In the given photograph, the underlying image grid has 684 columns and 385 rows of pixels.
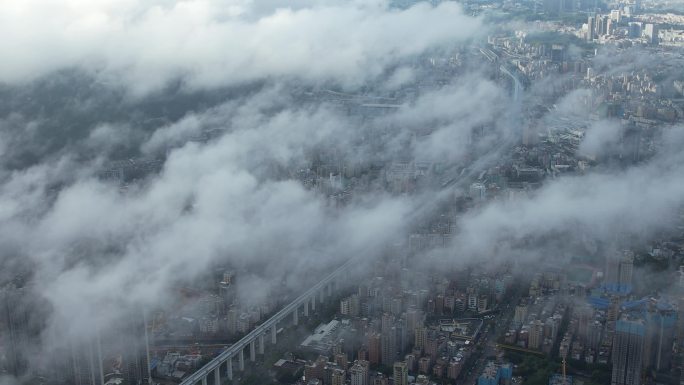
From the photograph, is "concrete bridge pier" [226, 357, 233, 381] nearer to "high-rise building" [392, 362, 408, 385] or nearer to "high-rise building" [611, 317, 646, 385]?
"high-rise building" [392, 362, 408, 385]

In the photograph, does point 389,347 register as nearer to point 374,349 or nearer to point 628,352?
point 374,349

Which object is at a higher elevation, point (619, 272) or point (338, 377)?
point (619, 272)

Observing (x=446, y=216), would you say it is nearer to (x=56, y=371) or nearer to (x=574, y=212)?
(x=574, y=212)

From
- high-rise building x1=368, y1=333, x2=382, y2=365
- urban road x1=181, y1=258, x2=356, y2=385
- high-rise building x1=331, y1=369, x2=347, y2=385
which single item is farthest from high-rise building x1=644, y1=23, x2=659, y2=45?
high-rise building x1=331, y1=369, x2=347, y2=385

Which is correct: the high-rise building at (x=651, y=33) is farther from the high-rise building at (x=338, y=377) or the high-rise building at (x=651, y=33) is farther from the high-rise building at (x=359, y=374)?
the high-rise building at (x=338, y=377)

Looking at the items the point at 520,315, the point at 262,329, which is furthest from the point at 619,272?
the point at 262,329

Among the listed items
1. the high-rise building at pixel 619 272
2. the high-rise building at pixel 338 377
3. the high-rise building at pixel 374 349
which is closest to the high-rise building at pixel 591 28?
the high-rise building at pixel 619 272

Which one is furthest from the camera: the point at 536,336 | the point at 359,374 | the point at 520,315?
the point at 520,315
